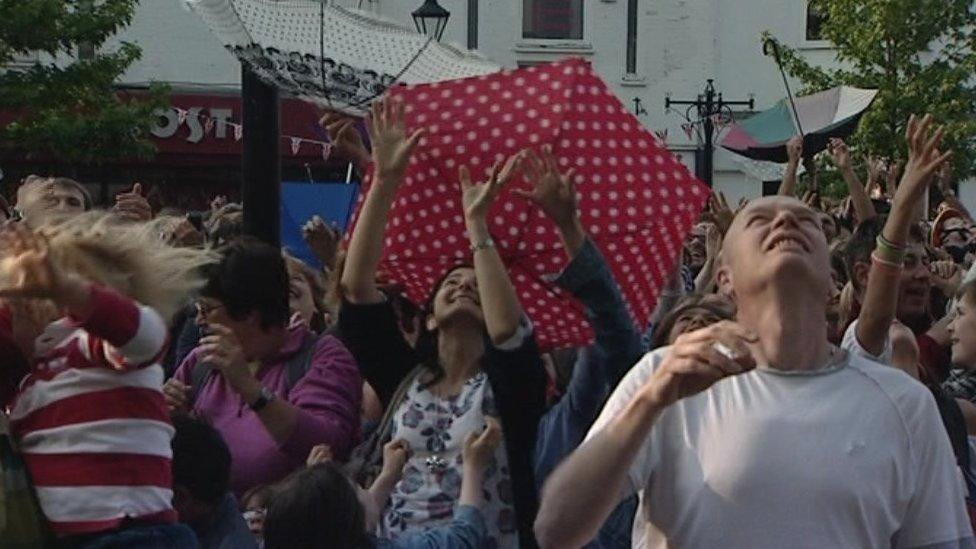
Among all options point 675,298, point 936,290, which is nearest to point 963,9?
point 936,290

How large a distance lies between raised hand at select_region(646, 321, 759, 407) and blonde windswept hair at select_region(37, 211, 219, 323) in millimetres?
1307

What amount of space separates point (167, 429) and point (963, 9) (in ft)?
79.0

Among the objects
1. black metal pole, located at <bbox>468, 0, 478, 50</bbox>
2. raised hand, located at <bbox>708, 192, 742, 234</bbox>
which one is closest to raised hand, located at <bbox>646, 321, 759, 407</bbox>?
raised hand, located at <bbox>708, 192, 742, 234</bbox>

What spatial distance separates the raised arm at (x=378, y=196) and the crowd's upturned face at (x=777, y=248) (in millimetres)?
1703

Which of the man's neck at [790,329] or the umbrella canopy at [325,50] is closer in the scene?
the man's neck at [790,329]

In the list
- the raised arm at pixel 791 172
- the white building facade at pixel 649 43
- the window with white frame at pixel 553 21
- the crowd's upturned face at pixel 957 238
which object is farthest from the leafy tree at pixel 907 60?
the raised arm at pixel 791 172

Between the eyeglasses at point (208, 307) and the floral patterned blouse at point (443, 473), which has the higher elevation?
the eyeglasses at point (208, 307)

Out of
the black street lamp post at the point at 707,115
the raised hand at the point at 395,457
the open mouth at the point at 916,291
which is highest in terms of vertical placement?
the open mouth at the point at 916,291

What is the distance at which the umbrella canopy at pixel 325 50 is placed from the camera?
6.77 metres

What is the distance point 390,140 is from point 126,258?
58.1 inches

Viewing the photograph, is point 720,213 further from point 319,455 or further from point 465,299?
point 319,455

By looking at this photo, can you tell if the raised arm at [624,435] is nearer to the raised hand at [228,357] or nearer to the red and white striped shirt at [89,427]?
the red and white striped shirt at [89,427]

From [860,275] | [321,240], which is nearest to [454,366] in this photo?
[860,275]

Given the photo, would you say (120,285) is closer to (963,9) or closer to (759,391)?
(759,391)
